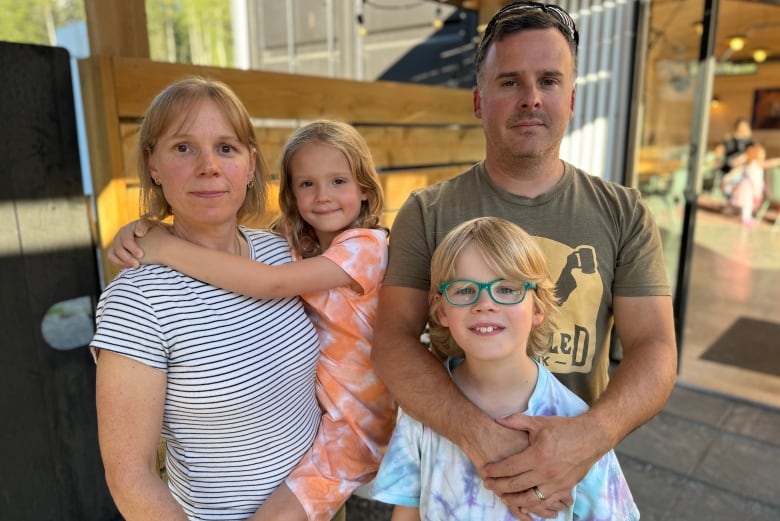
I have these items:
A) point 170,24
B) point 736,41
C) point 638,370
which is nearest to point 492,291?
point 638,370

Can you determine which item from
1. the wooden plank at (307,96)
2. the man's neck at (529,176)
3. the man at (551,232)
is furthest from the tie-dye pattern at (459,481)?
the wooden plank at (307,96)

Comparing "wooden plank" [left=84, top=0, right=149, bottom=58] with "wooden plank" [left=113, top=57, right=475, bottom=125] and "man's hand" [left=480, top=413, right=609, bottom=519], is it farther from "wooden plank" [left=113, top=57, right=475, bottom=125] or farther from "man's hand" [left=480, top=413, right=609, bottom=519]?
"man's hand" [left=480, top=413, right=609, bottom=519]

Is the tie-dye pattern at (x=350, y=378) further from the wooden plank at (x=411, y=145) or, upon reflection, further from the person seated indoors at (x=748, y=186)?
the person seated indoors at (x=748, y=186)

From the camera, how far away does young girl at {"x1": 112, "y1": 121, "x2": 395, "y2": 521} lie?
141cm

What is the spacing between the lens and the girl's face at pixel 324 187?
1608 mm

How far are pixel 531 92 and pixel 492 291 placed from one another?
63 centimetres

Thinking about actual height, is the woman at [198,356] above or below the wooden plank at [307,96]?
below

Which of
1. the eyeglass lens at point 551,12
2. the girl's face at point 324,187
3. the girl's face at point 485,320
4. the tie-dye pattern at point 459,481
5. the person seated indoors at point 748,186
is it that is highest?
the eyeglass lens at point 551,12

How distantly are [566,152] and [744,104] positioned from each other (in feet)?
36.3

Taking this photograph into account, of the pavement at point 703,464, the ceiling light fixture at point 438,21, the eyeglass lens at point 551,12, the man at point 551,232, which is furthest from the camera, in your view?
the ceiling light fixture at point 438,21

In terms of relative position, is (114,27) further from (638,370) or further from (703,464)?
(703,464)

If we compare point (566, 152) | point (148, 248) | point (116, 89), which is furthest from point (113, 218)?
point (566, 152)

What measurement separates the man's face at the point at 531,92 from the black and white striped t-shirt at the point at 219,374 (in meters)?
0.77

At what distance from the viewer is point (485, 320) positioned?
1.24 m
